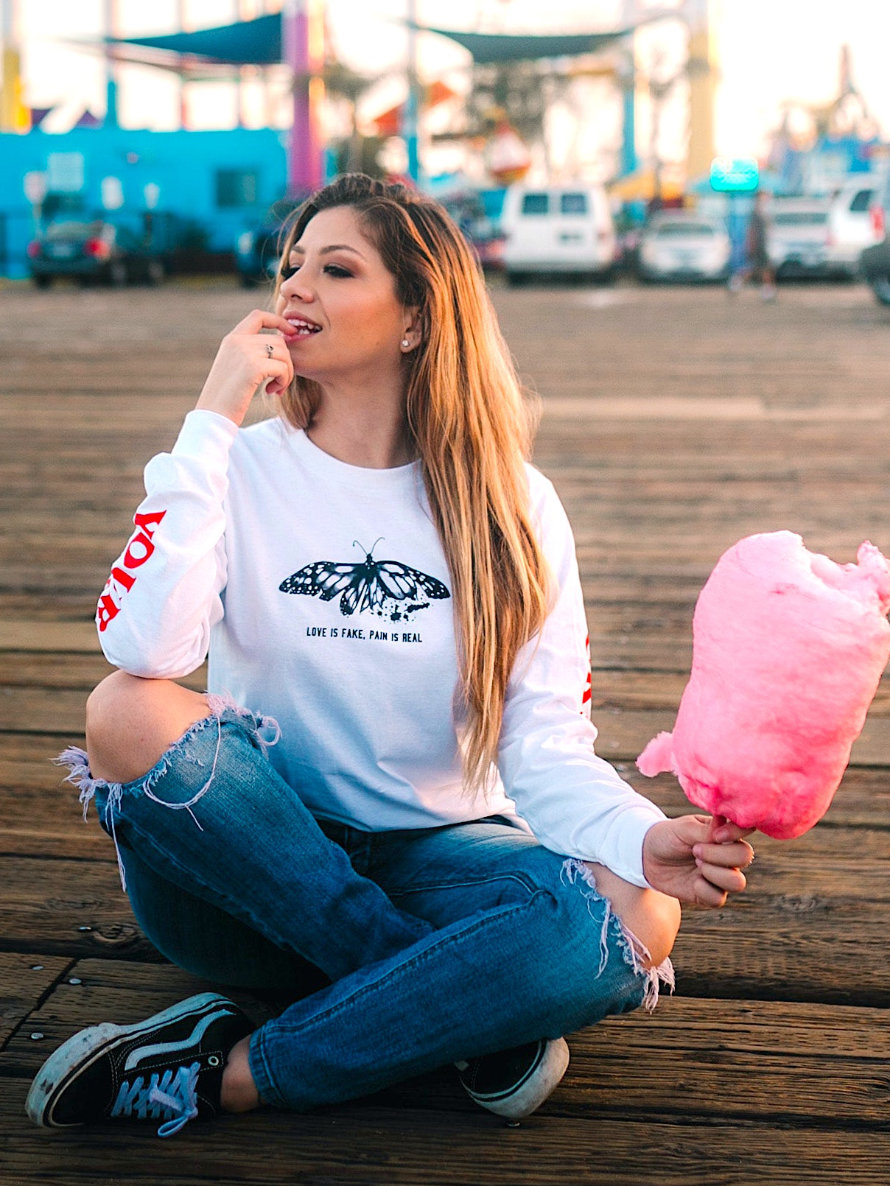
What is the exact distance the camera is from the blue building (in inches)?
1076

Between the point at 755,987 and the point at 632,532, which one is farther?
the point at 632,532

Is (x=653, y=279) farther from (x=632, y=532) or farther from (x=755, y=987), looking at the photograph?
(x=755, y=987)

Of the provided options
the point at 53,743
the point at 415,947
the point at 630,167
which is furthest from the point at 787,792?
the point at 630,167

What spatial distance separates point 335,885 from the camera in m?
1.90

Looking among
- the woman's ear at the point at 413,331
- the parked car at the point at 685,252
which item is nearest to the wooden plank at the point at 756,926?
the woman's ear at the point at 413,331

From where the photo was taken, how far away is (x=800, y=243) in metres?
21.2

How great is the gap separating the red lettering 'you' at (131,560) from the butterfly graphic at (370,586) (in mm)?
226

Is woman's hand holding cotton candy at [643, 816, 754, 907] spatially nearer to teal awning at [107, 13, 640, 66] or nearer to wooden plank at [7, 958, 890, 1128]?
wooden plank at [7, 958, 890, 1128]

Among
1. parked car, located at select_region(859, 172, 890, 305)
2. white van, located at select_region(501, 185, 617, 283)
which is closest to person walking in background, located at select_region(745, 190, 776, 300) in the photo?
parked car, located at select_region(859, 172, 890, 305)

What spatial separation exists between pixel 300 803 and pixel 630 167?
42218mm

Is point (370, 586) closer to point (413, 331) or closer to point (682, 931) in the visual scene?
point (413, 331)

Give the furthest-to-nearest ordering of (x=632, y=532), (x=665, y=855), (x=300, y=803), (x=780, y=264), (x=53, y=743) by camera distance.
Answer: (x=780, y=264)
(x=632, y=532)
(x=53, y=743)
(x=300, y=803)
(x=665, y=855)

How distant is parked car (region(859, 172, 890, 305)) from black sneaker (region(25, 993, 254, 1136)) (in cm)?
1322

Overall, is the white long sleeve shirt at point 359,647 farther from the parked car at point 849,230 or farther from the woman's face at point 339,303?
the parked car at point 849,230
